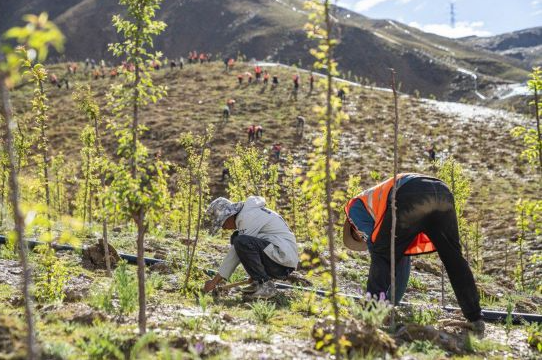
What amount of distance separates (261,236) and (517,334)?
3.59 m

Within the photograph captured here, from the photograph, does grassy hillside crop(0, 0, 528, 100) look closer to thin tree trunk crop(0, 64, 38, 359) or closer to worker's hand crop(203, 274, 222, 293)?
worker's hand crop(203, 274, 222, 293)

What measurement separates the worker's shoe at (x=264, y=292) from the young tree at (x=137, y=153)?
2484 mm

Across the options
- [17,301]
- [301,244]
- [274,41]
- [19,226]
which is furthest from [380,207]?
[274,41]

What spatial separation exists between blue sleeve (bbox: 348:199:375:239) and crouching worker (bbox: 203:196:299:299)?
51.9 inches

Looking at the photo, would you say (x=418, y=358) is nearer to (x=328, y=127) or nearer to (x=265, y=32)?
(x=328, y=127)

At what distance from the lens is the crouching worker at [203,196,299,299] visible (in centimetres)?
702

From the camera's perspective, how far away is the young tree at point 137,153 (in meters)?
4.46

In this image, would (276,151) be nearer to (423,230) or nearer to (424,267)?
(424,267)

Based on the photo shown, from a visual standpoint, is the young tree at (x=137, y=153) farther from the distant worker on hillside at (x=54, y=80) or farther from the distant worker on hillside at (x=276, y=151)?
the distant worker on hillside at (x=54, y=80)

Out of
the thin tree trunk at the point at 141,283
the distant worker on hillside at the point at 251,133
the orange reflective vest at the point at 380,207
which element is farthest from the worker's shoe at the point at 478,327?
the distant worker on hillside at the point at 251,133

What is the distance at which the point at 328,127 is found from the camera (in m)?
3.78

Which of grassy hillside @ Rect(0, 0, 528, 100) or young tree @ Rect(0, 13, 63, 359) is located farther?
grassy hillside @ Rect(0, 0, 528, 100)

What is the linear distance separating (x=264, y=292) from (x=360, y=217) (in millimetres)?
1759

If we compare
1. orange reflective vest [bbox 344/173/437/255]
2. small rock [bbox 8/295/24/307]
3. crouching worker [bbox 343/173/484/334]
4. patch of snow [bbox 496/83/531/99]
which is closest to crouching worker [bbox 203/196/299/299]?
orange reflective vest [bbox 344/173/437/255]
